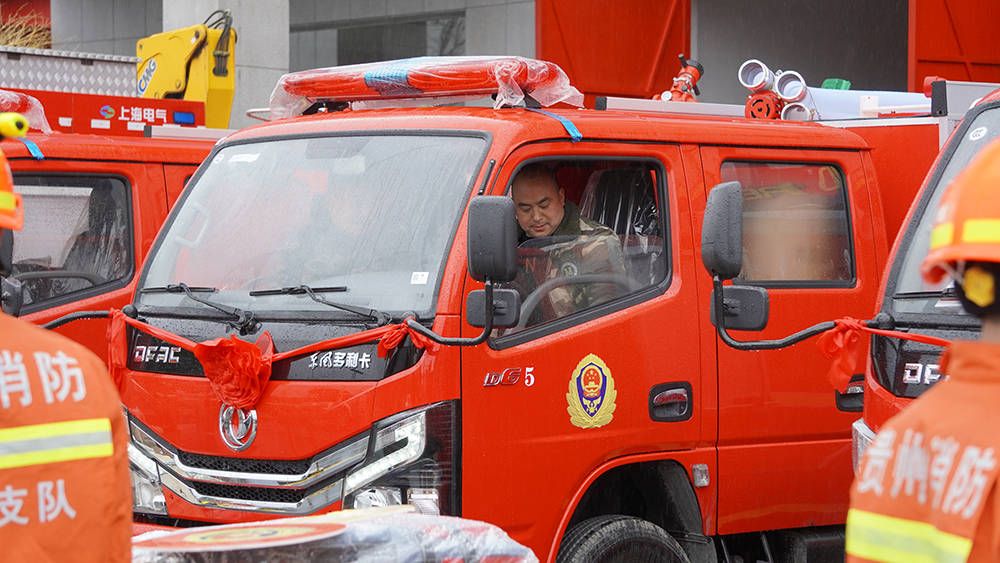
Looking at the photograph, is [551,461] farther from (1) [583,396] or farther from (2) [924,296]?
(2) [924,296]

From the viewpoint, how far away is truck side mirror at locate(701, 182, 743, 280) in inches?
174

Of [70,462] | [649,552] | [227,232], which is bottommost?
[649,552]

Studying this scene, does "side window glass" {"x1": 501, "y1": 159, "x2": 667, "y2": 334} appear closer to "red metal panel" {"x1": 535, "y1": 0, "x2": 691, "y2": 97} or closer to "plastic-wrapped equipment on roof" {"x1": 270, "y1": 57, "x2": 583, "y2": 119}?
"plastic-wrapped equipment on roof" {"x1": 270, "y1": 57, "x2": 583, "y2": 119}

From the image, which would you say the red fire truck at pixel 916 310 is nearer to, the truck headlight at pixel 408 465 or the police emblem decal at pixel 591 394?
the police emblem decal at pixel 591 394

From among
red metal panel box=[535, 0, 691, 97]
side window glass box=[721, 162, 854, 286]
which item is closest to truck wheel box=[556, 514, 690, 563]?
side window glass box=[721, 162, 854, 286]

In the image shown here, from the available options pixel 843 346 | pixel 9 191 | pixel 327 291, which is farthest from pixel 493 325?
pixel 9 191

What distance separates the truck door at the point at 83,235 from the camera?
6.76 m

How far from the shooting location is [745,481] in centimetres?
534

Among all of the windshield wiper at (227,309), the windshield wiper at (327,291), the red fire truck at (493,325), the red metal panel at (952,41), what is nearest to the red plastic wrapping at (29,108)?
the red fire truck at (493,325)

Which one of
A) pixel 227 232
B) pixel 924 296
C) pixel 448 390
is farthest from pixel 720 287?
pixel 227 232

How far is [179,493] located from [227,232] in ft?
3.11

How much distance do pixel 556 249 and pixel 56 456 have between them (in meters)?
2.82

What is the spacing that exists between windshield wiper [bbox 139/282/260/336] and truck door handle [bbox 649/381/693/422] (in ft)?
4.62

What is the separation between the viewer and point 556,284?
4.95 m
